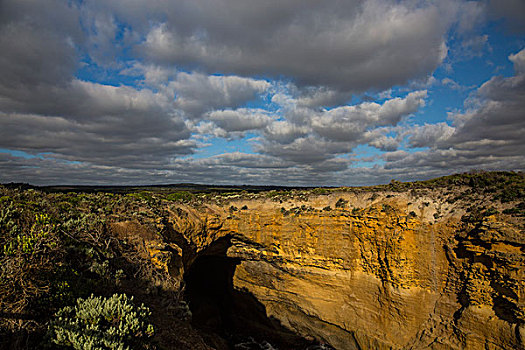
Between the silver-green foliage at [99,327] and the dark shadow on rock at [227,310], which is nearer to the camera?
the silver-green foliage at [99,327]

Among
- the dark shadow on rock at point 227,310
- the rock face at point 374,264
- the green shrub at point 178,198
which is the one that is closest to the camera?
the rock face at point 374,264

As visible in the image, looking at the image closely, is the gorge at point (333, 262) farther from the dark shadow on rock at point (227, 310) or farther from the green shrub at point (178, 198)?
the green shrub at point (178, 198)

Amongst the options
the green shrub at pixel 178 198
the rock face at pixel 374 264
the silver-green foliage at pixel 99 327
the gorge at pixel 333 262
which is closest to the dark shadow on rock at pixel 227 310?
the gorge at pixel 333 262

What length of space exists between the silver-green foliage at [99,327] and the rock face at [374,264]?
414 inches

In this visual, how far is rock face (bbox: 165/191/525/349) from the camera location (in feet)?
48.2

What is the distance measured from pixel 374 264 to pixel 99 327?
18.7 meters

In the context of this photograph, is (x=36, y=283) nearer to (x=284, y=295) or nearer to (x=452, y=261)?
(x=284, y=295)

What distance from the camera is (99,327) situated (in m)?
5.36

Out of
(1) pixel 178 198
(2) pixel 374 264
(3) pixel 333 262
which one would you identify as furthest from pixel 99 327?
(1) pixel 178 198

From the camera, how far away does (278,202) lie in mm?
22766

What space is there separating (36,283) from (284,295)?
1970 centimetres

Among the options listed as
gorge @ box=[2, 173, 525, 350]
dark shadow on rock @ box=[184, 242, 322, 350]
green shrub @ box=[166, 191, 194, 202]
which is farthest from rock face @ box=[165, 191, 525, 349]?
green shrub @ box=[166, 191, 194, 202]

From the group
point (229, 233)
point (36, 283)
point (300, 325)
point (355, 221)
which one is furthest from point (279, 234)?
point (36, 283)

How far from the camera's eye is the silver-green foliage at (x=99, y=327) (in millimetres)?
4680
